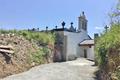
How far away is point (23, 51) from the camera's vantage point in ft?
60.6

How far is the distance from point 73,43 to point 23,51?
12.0 m

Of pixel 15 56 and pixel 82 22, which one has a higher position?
pixel 82 22

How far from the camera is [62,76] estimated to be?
14.6 meters

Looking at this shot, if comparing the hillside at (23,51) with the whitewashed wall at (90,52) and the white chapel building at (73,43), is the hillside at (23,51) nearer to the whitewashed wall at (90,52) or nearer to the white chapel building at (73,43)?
the white chapel building at (73,43)

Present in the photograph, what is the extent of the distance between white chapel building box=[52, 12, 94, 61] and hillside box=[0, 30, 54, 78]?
311cm

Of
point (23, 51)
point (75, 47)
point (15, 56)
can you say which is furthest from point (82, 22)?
point (15, 56)

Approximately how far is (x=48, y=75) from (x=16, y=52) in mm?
3885

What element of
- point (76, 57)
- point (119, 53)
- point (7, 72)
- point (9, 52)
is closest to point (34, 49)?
point (9, 52)

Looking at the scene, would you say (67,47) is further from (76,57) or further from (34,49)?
(34,49)

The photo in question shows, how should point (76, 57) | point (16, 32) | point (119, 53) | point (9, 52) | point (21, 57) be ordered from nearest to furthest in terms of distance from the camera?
point (119, 53) < point (9, 52) < point (21, 57) < point (16, 32) < point (76, 57)

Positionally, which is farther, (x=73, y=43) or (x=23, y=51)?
(x=73, y=43)

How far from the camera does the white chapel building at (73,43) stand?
26589 mm

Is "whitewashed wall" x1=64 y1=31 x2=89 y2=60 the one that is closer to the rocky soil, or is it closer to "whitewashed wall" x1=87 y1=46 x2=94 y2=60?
"whitewashed wall" x1=87 y1=46 x2=94 y2=60

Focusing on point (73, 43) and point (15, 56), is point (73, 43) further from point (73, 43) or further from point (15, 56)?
point (15, 56)
